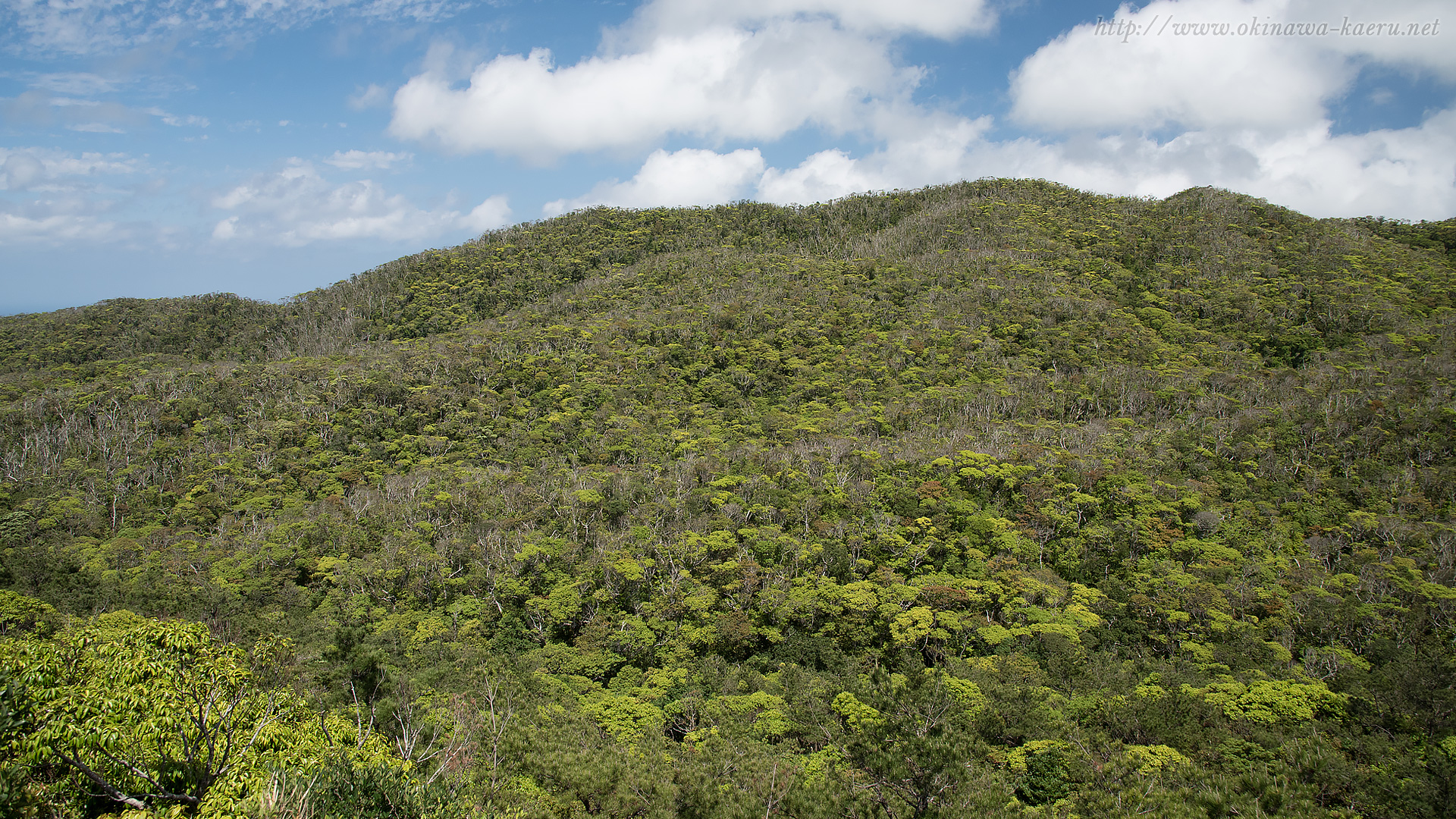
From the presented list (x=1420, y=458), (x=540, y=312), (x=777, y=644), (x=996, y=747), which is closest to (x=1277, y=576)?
(x=1420, y=458)

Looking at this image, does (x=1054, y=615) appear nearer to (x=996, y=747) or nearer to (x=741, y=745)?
(x=996, y=747)

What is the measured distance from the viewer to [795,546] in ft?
110

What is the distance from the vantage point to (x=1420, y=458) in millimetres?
36969

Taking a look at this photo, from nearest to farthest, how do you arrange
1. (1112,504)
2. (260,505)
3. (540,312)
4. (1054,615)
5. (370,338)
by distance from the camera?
(1054,615) → (1112,504) → (260,505) → (540,312) → (370,338)

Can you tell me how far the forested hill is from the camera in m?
15.9

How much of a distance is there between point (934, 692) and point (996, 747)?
2506 mm

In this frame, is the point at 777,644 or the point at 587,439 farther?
the point at 587,439

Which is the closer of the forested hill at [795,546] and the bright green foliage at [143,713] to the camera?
the bright green foliage at [143,713]

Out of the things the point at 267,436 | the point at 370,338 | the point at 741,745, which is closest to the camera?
the point at 741,745

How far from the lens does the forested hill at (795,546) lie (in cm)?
1587

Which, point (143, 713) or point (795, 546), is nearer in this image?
point (143, 713)

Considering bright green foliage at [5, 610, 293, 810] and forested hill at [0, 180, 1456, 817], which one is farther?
forested hill at [0, 180, 1456, 817]

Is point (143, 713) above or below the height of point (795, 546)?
above

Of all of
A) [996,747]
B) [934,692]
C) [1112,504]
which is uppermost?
[1112,504]
